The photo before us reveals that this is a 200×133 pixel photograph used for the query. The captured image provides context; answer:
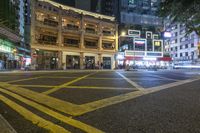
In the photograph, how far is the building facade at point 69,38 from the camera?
48.5 metres

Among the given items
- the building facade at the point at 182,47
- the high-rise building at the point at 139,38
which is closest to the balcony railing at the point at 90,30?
the high-rise building at the point at 139,38

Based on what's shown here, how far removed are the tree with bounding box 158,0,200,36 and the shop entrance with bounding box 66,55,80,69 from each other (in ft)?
139

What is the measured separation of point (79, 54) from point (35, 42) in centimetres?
1139

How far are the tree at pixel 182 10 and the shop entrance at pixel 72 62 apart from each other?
1669 inches

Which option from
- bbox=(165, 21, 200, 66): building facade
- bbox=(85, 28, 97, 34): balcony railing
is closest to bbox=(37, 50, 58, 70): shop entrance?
bbox=(85, 28, 97, 34): balcony railing

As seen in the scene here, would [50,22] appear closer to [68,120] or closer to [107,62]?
[107,62]

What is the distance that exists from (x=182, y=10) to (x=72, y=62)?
44137 mm

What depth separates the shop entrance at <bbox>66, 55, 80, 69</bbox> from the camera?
2087 inches

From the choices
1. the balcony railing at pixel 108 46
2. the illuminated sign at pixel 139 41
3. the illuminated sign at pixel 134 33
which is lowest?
the balcony railing at pixel 108 46

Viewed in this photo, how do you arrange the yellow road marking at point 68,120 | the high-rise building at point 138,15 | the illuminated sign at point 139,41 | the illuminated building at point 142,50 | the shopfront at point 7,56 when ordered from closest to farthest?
the yellow road marking at point 68,120
the shopfront at point 7,56
the illuminated building at point 142,50
the illuminated sign at point 139,41
the high-rise building at point 138,15

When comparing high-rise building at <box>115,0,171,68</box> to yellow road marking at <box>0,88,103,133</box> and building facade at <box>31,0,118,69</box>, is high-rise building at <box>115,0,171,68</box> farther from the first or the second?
yellow road marking at <box>0,88,103,133</box>

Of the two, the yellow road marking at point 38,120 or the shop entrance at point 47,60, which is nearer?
the yellow road marking at point 38,120

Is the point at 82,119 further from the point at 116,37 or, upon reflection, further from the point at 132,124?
the point at 116,37

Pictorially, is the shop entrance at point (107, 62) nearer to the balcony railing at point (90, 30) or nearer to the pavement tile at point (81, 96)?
the balcony railing at point (90, 30)
